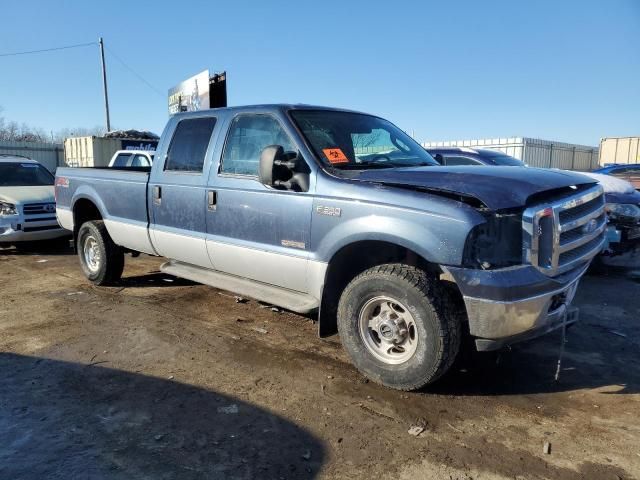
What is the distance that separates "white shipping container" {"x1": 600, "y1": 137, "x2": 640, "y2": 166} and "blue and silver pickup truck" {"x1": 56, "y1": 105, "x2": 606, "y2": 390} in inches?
1047

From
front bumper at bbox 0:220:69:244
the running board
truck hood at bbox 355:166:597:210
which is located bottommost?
front bumper at bbox 0:220:69:244

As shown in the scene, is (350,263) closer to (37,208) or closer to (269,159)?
(269,159)

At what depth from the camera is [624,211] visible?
6980 millimetres

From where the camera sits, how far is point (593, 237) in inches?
148

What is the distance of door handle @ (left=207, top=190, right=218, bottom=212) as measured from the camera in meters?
4.66

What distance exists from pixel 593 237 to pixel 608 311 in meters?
2.24

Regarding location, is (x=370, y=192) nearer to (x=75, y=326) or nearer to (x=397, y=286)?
(x=397, y=286)

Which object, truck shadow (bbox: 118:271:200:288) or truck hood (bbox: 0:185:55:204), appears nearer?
truck shadow (bbox: 118:271:200:288)

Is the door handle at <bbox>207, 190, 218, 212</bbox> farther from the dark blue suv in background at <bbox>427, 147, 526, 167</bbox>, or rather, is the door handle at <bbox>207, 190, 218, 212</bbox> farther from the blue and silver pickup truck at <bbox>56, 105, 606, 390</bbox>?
the dark blue suv in background at <bbox>427, 147, 526, 167</bbox>

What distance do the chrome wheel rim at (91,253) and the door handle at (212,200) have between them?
258cm

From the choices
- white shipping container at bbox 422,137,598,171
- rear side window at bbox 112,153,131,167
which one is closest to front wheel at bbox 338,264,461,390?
rear side window at bbox 112,153,131,167

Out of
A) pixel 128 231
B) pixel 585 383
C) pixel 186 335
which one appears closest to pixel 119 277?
pixel 128 231

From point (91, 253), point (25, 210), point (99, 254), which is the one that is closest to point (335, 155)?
point (99, 254)

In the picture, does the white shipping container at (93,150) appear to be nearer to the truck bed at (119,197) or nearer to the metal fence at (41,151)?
the metal fence at (41,151)
